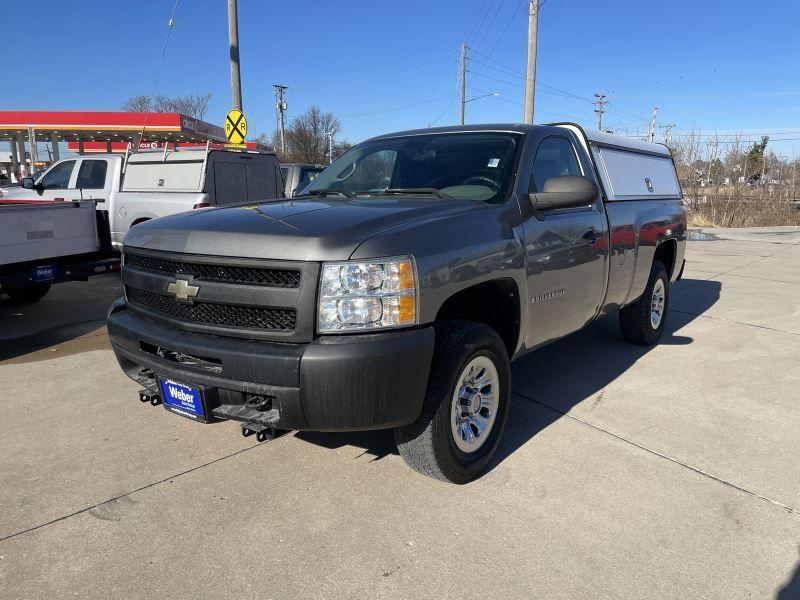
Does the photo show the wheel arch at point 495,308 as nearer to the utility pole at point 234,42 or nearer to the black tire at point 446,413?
the black tire at point 446,413

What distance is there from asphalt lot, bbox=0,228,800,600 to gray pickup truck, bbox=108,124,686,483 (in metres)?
0.43

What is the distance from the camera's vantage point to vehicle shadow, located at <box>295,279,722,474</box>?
3.75 metres

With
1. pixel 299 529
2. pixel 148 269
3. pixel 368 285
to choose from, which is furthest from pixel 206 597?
pixel 148 269

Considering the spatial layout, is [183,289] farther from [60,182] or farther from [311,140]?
[311,140]

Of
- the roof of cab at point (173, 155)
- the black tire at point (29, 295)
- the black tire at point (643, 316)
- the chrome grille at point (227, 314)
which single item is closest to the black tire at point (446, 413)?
the chrome grille at point (227, 314)

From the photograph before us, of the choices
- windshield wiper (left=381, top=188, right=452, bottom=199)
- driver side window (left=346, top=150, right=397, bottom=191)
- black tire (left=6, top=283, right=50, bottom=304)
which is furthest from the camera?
black tire (left=6, top=283, right=50, bottom=304)

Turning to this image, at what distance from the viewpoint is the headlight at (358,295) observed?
8.45 feet

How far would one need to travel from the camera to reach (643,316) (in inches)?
227

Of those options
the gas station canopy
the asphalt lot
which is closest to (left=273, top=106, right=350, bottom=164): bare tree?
the gas station canopy

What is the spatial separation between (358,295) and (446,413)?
80cm

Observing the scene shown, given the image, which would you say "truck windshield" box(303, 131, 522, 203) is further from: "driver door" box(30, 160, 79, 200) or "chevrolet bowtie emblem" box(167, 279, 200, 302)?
"driver door" box(30, 160, 79, 200)

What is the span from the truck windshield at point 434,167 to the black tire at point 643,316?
2635 millimetres

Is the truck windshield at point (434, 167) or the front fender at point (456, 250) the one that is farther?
the truck windshield at point (434, 167)

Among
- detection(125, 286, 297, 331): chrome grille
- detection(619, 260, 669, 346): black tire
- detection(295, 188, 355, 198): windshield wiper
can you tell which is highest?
detection(295, 188, 355, 198): windshield wiper
